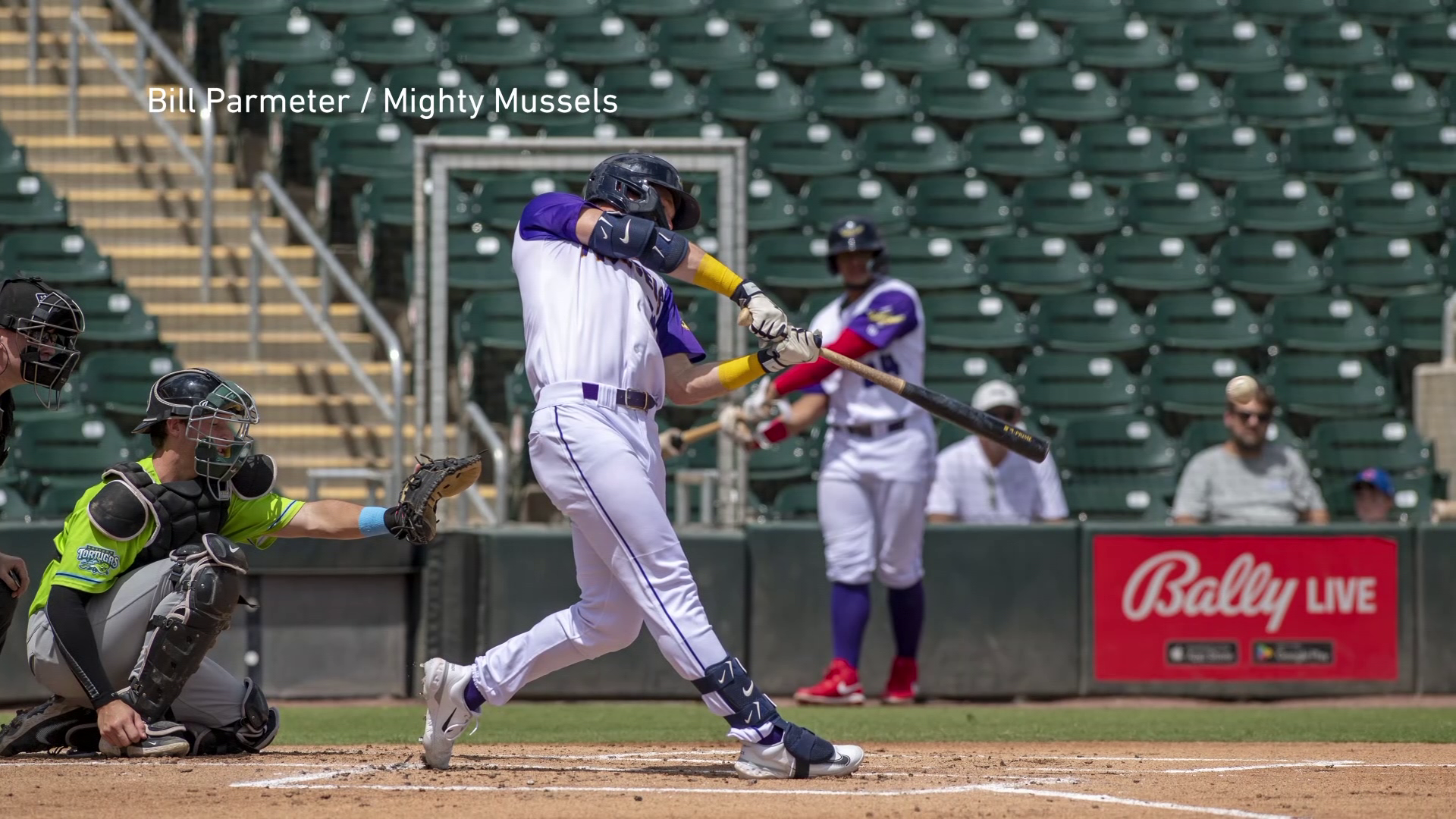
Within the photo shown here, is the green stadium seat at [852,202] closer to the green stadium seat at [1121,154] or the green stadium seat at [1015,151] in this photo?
the green stadium seat at [1015,151]

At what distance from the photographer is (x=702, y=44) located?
11312 mm

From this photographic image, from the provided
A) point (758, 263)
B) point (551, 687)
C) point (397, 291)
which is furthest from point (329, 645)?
point (758, 263)

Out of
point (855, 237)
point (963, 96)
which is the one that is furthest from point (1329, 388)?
point (855, 237)

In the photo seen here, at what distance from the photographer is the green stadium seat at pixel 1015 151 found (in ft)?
35.1

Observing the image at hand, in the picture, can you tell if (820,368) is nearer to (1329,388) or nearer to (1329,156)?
(1329,388)

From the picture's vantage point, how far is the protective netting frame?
25.2 feet

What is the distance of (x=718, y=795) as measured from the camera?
3.97 meters

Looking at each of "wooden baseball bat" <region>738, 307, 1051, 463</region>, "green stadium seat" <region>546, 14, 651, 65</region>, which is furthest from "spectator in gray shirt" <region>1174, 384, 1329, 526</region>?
"green stadium seat" <region>546, 14, 651, 65</region>

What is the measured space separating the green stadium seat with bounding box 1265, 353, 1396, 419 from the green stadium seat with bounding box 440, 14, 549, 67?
4.82m

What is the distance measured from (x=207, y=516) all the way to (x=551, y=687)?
9.47 ft

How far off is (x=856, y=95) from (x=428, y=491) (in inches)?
281

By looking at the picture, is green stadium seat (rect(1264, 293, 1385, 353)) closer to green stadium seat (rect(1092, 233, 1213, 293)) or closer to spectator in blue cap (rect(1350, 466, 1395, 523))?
green stadium seat (rect(1092, 233, 1213, 293))

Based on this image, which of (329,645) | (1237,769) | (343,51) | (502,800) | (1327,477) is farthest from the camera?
(343,51)

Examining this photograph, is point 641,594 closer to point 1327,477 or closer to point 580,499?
point 580,499
